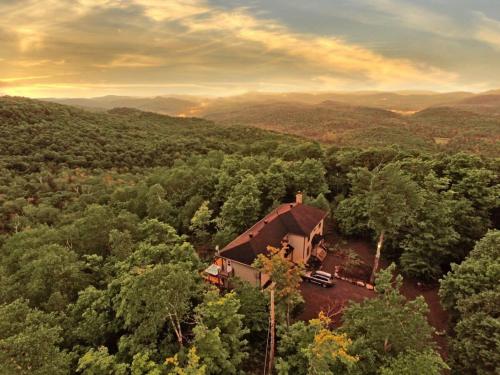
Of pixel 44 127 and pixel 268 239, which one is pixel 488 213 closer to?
pixel 268 239

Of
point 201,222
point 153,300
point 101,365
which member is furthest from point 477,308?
point 201,222

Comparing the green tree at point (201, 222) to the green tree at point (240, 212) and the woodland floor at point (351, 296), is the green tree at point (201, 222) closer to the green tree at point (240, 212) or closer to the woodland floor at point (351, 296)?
the green tree at point (240, 212)

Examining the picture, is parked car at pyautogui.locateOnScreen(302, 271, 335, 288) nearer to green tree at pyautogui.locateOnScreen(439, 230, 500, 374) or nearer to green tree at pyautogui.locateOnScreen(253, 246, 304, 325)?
green tree at pyautogui.locateOnScreen(439, 230, 500, 374)

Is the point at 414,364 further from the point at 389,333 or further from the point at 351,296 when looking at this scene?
the point at 351,296

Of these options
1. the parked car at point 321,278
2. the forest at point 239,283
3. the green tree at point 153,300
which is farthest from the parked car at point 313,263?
the green tree at point 153,300

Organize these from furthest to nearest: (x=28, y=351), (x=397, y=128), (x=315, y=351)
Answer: (x=397, y=128) → (x=315, y=351) → (x=28, y=351)

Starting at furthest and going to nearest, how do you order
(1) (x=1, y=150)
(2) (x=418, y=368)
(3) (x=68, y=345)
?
(1) (x=1, y=150) → (3) (x=68, y=345) → (2) (x=418, y=368)

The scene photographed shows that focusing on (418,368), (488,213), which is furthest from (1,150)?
(488,213)
